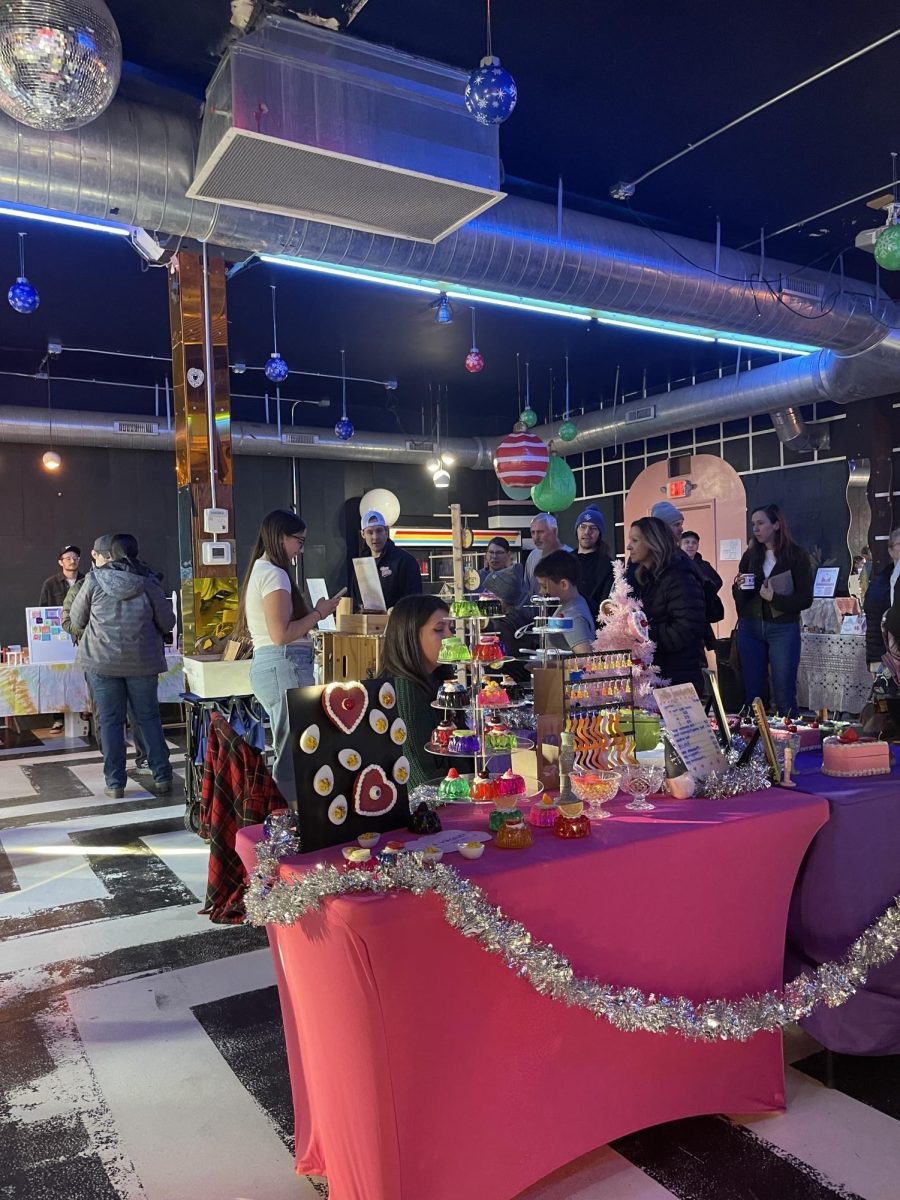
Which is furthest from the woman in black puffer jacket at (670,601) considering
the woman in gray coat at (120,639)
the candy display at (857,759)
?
the woman in gray coat at (120,639)

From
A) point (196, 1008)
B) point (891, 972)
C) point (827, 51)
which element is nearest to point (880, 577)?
point (827, 51)

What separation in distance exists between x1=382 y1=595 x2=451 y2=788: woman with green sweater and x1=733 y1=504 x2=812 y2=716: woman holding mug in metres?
3.26

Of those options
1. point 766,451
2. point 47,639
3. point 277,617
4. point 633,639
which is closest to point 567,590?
point 633,639

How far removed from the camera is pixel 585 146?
477 centimetres

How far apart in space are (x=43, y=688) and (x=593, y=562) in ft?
15.0

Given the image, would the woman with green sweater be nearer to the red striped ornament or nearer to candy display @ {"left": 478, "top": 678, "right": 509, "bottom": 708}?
candy display @ {"left": 478, "top": 678, "right": 509, "bottom": 708}

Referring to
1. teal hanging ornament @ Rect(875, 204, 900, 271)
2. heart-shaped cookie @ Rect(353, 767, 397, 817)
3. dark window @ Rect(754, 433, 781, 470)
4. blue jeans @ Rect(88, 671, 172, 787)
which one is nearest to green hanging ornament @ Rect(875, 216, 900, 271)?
teal hanging ornament @ Rect(875, 204, 900, 271)

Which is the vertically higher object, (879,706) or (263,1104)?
(879,706)

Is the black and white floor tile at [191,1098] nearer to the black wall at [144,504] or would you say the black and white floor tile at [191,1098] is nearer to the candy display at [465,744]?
the candy display at [465,744]

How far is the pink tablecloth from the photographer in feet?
4.71

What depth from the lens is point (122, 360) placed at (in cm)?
885

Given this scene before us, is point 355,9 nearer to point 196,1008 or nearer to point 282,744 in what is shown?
point 282,744

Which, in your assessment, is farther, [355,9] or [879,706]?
[355,9]

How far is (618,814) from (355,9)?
3436 mm
